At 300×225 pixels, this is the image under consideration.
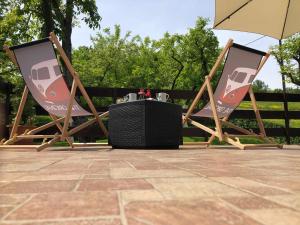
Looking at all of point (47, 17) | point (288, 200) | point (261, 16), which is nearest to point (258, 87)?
point (47, 17)

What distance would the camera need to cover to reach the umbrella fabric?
5.88m

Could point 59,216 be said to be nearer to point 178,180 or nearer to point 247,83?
point 178,180

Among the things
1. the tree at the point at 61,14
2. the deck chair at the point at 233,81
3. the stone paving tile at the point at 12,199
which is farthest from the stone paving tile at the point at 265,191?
the tree at the point at 61,14

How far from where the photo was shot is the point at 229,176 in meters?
1.79

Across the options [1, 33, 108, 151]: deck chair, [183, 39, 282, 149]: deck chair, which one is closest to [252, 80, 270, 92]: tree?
[183, 39, 282, 149]: deck chair

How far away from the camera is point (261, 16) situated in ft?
19.9

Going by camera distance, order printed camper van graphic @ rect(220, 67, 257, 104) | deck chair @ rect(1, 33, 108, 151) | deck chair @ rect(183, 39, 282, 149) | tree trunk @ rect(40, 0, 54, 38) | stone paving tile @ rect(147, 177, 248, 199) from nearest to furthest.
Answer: stone paving tile @ rect(147, 177, 248, 199), deck chair @ rect(1, 33, 108, 151), deck chair @ rect(183, 39, 282, 149), printed camper van graphic @ rect(220, 67, 257, 104), tree trunk @ rect(40, 0, 54, 38)

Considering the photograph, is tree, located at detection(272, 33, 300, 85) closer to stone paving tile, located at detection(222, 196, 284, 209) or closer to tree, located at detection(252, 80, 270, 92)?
tree, located at detection(252, 80, 270, 92)

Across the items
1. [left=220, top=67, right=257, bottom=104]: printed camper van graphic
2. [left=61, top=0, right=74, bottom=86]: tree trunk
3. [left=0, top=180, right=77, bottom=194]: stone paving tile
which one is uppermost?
[left=61, top=0, right=74, bottom=86]: tree trunk

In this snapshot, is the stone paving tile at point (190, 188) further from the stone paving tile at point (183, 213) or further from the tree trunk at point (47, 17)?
the tree trunk at point (47, 17)

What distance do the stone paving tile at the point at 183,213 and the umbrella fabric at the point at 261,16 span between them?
18.2ft

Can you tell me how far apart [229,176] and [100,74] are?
25.2 m

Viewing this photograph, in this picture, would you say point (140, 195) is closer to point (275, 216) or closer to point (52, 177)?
point (275, 216)

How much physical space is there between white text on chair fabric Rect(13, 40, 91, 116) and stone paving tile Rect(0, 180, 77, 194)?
3.87 meters
